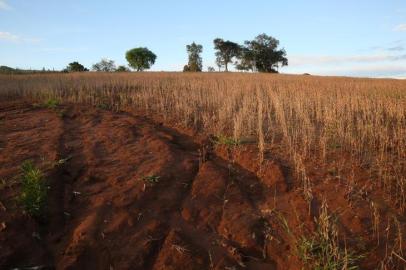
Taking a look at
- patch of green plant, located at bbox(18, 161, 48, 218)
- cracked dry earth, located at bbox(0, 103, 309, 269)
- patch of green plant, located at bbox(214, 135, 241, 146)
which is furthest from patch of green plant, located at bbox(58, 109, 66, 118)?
patch of green plant, located at bbox(18, 161, 48, 218)

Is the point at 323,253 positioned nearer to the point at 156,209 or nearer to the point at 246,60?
the point at 156,209

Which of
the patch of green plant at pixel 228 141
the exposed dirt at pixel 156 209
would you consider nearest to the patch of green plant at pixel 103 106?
the exposed dirt at pixel 156 209

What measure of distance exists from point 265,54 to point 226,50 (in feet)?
26.9

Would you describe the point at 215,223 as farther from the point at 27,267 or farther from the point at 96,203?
the point at 27,267

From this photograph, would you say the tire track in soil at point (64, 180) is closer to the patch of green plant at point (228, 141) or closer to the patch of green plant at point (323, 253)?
the patch of green plant at point (228, 141)

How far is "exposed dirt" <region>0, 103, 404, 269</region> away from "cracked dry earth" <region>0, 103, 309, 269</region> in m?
0.01

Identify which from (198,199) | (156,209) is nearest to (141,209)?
(156,209)

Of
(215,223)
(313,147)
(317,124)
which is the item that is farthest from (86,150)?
(317,124)

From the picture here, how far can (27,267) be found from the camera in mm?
4004

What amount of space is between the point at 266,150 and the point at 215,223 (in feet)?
8.03

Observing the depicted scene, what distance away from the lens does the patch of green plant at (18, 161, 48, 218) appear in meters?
4.76

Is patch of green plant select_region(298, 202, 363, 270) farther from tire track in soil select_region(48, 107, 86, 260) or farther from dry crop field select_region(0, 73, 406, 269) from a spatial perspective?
tire track in soil select_region(48, 107, 86, 260)

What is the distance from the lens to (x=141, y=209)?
5102 millimetres

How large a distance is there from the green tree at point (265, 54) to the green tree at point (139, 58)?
22.8m
